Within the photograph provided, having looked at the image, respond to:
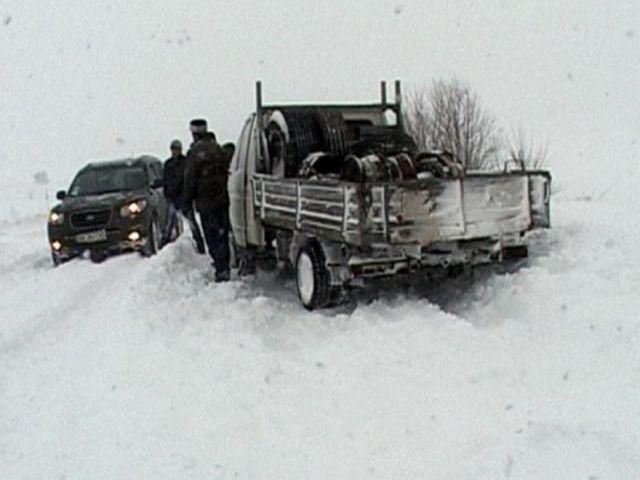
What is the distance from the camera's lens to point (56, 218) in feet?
46.0

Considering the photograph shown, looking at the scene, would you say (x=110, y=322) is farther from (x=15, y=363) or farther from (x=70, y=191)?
(x=70, y=191)

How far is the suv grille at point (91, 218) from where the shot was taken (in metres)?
13.9

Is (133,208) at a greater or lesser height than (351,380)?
greater

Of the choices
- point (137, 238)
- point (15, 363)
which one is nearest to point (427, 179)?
point (15, 363)

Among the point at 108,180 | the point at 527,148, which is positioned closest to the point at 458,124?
the point at 527,148

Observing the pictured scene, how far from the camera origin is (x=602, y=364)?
6.21 m

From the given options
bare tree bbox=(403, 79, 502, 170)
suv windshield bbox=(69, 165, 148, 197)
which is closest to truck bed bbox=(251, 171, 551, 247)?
suv windshield bbox=(69, 165, 148, 197)

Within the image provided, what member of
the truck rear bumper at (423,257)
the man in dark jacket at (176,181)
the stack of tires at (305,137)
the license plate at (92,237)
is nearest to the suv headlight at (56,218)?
the license plate at (92,237)

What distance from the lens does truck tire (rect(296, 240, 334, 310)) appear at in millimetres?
8727

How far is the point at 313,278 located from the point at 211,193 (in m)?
2.78

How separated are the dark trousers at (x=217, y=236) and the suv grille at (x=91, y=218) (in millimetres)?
3395

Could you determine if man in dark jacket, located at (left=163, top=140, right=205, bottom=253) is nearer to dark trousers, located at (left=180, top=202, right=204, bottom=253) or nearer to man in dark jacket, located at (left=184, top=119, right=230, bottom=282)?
dark trousers, located at (left=180, top=202, right=204, bottom=253)

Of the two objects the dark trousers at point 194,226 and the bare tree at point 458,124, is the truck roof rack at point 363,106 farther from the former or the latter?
the bare tree at point 458,124

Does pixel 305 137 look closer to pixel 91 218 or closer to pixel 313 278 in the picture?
pixel 313 278
